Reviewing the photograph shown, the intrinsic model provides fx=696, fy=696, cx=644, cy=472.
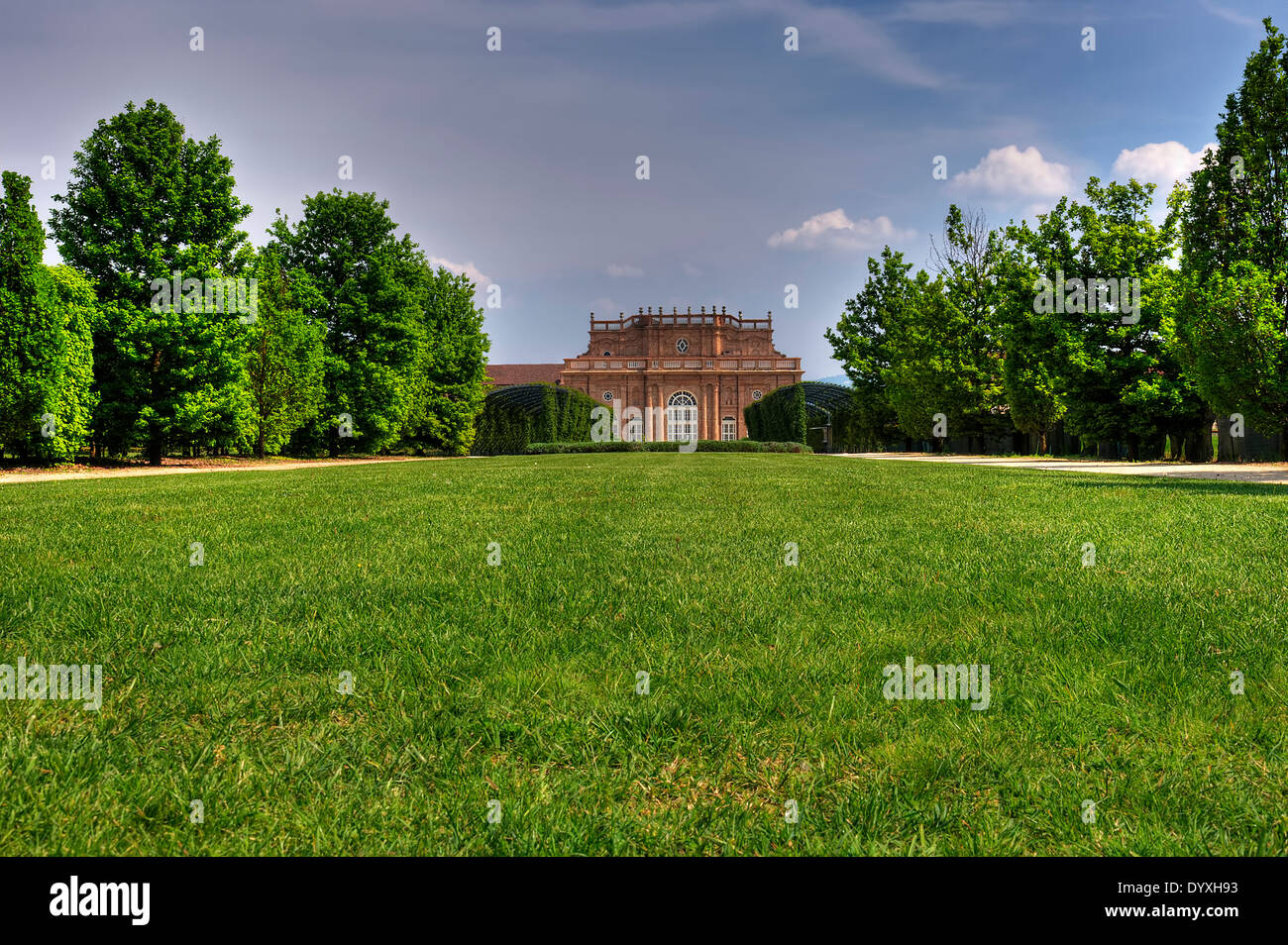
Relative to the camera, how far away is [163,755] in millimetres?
2223

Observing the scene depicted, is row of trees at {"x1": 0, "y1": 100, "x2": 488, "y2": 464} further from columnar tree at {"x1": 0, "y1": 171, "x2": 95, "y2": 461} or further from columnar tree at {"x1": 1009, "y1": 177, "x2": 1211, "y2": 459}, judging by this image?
A: columnar tree at {"x1": 1009, "y1": 177, "x2": 1211, "y2": 459}

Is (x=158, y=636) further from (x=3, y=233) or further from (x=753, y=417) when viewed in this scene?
(x=753, y=417)

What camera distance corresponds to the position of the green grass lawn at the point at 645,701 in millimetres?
1848

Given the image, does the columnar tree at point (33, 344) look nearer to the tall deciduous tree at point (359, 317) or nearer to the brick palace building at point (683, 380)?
the tall deciduous tree at point (359, 317)

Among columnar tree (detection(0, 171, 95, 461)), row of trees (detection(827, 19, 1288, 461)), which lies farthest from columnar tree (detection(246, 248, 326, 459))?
row of trees (detection(827, 19, 1288, 461))

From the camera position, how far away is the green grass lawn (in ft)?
6.06

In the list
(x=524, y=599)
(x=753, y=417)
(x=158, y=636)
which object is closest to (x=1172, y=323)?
(x=524, y=599)

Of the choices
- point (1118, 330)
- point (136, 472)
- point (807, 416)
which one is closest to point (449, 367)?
point (136, 472)

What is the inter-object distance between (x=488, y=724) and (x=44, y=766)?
4.45ft

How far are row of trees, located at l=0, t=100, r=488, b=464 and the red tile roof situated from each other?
5594 centimetres

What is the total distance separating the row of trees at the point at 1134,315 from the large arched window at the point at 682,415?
1713 inches

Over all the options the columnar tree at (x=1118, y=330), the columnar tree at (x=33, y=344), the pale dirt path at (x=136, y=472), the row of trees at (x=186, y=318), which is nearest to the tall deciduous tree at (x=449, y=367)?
the row of trees at (x=186, y=318)

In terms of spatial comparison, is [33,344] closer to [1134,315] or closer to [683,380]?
[1134,315]

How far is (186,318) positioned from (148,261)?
2.18 m
